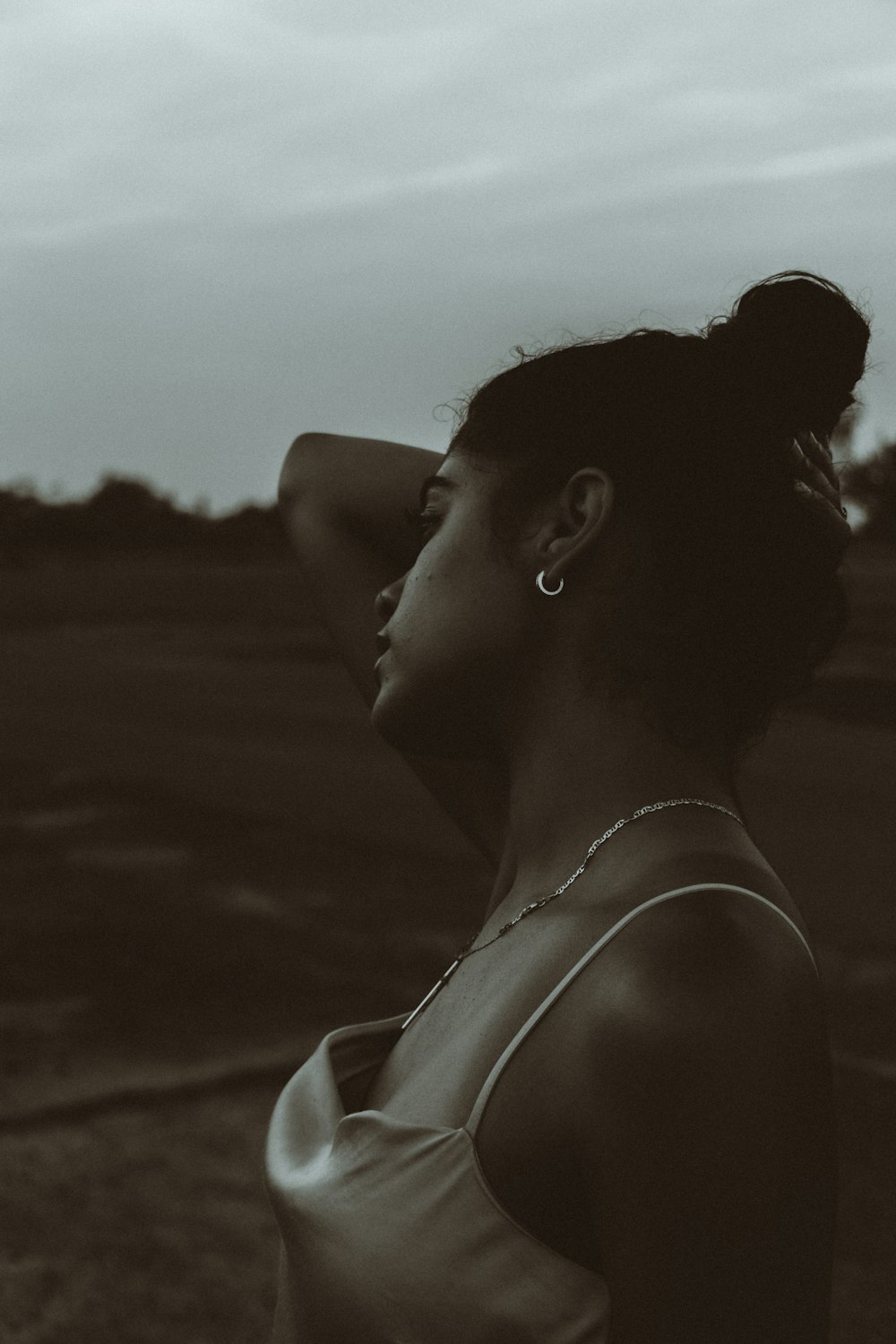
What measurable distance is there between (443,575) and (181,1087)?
4.40 meters

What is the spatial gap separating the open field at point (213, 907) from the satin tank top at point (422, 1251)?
43.5 inches

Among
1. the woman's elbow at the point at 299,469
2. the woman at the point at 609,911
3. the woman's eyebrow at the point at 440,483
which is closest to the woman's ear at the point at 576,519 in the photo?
the woman at the point at 609,911

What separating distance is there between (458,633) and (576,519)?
16 cm

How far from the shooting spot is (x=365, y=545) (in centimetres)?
201

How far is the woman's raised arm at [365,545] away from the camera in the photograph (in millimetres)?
1944

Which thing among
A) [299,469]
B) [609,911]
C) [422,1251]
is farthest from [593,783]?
[299,469]

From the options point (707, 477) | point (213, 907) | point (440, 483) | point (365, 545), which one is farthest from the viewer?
point (213, 907)

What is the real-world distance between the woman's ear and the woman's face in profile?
4cm

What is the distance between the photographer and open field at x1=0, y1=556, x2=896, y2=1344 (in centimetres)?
438

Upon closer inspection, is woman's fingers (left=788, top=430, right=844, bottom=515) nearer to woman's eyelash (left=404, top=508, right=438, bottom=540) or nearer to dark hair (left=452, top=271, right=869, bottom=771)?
dark hair (left=452, top=271, right=869, bottom=771)

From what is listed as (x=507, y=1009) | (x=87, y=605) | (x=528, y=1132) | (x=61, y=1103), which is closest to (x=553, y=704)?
(x=507, y=1009)

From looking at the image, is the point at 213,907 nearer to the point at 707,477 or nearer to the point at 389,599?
the point at 389,599

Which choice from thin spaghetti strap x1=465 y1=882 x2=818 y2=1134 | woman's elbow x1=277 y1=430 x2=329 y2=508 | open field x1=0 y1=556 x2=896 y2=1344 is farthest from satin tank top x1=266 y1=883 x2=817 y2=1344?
open field x1=0 y1=556 x2=896 y2=1344

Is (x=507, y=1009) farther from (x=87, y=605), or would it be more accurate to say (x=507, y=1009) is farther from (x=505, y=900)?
(x=87, y=605)
